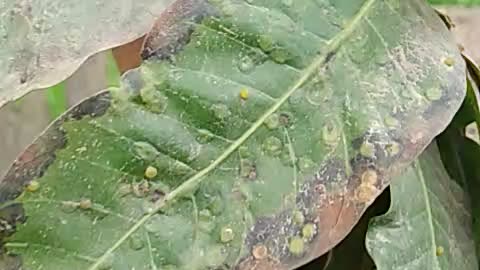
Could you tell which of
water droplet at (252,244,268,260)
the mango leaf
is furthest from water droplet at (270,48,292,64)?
water droplet at (252,244,268,260)

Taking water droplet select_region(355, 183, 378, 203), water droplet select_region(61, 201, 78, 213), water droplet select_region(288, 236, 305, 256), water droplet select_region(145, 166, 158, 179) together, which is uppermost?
water droplet select_region(145, 166, 158, 179)

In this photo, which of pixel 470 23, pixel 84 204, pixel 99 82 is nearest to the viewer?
pixel 84 204

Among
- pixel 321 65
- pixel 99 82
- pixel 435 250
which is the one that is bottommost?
pixel 99 82

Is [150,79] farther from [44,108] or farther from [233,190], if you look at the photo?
[44,108]

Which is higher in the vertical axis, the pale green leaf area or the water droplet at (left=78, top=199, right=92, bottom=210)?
the pale green leaf area

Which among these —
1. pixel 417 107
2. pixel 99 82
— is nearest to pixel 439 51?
pixel 417 107

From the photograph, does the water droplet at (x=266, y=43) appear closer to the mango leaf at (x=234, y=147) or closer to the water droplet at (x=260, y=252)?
the mango leaf at (x=234, y=147)

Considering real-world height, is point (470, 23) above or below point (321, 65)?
below

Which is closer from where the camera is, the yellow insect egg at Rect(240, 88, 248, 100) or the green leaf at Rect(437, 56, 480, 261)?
the yellow insect egg at Rect(240, 88, 248, 100)

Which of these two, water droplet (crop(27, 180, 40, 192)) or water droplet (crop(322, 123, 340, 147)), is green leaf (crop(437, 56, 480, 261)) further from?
water droplet (crop(27, 180, 40, 192))
